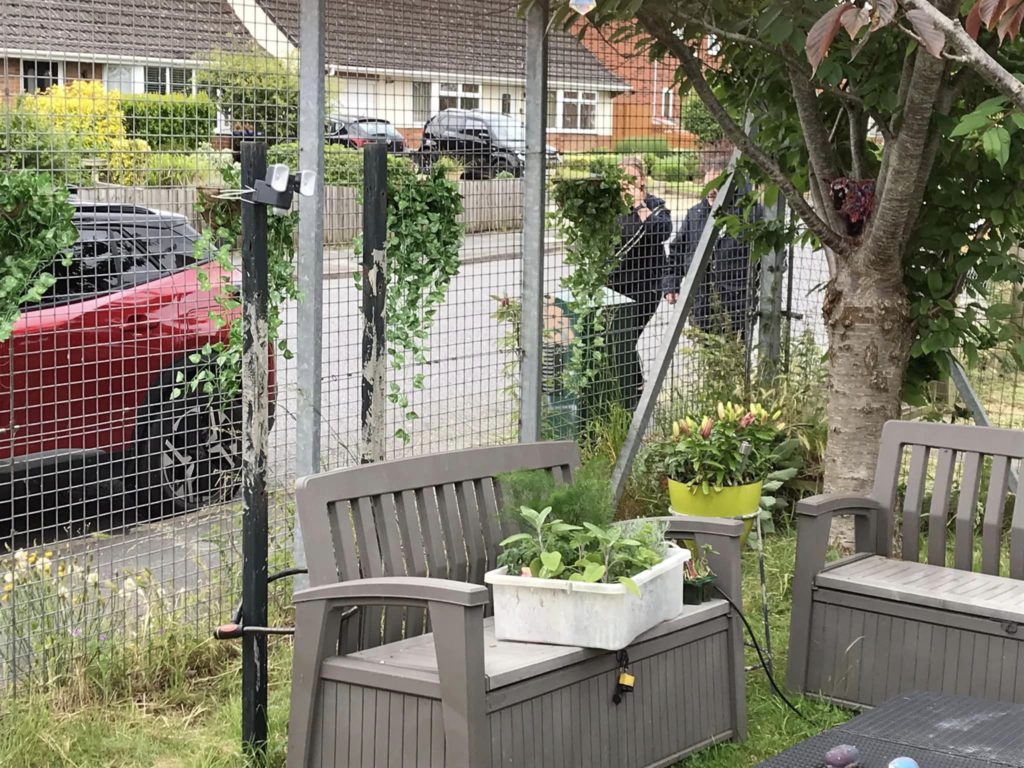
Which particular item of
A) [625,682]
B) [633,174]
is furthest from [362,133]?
[625,682]

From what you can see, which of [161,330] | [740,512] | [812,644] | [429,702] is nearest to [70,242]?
[161,330]

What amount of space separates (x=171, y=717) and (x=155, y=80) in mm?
2187

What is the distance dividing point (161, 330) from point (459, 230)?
1.28 m

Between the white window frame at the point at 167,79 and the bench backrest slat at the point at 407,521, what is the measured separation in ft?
5.38

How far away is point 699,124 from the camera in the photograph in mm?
7352

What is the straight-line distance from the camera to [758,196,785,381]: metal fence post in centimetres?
777

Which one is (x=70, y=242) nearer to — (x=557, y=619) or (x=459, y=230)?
(x=459, y=230)

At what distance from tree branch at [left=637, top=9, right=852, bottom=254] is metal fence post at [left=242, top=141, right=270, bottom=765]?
6.97 feet

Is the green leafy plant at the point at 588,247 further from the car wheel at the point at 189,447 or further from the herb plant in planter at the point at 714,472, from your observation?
the car wheel at the point at 189,447

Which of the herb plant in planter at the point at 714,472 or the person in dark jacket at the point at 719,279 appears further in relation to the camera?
the person in dark jacket at the point at 719,279

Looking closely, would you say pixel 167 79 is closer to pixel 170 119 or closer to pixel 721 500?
pixel 170 119

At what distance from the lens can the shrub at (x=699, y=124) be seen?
23.2 feet

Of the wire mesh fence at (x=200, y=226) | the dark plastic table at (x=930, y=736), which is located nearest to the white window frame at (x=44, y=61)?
the wire mesh fence at (x=200, y=226)

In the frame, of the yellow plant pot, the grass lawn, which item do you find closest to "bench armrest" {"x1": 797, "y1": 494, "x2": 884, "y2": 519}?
the grass lawn
